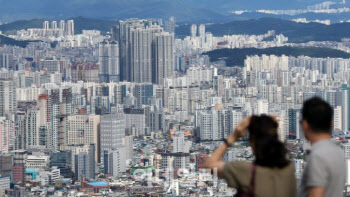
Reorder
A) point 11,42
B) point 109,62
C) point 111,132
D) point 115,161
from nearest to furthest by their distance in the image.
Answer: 1. point 115,161
2. point 111,132
3. point 109,62
4. point 11,42

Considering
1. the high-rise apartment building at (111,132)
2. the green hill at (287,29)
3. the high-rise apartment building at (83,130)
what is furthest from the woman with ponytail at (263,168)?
the green hill at (287,29)

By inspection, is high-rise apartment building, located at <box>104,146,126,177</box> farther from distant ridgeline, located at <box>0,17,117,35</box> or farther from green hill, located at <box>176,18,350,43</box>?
distant ridgeline, located at <box>0,17,117,35</box>

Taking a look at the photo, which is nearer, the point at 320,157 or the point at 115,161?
the point at 320,157

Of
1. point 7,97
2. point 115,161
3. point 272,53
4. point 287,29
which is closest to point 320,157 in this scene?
point 115,161

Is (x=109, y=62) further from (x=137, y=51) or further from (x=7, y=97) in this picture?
(x=7, y=97)

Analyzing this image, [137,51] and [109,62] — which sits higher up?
[137,51]

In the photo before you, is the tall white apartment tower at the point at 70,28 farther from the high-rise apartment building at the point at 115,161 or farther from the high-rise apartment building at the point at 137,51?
the high-rise apartment building at the point at 115,161

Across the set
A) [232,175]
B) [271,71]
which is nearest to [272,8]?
[271,71]

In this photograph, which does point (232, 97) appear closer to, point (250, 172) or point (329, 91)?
point (329, 91)
